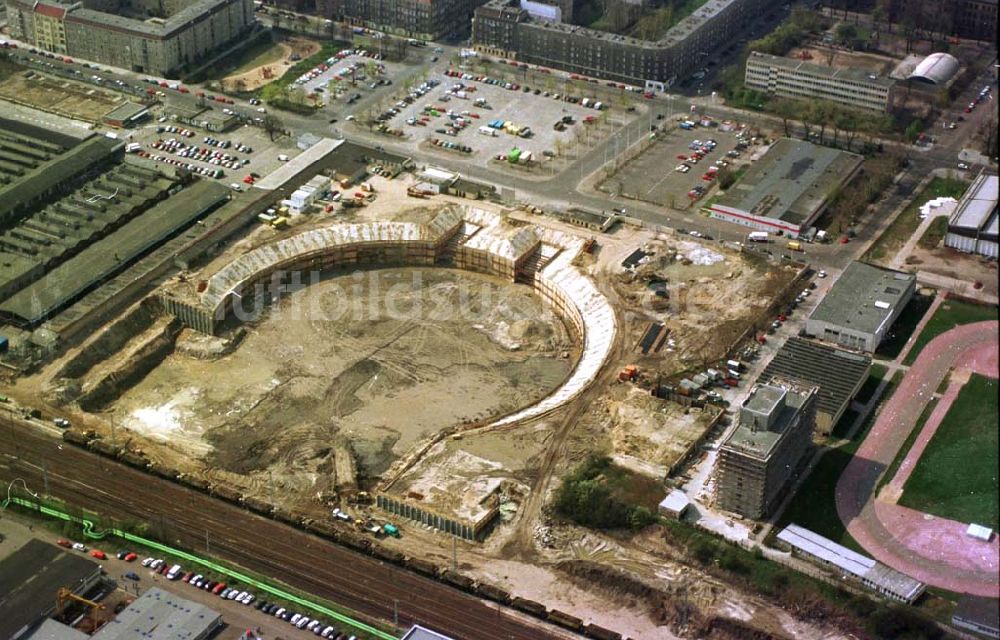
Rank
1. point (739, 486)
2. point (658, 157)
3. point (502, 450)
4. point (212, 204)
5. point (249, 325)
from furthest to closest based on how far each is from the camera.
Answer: point (658, 157) < point (212, 204) < point (249, 325) < point (502, 450) < point (739, 486)

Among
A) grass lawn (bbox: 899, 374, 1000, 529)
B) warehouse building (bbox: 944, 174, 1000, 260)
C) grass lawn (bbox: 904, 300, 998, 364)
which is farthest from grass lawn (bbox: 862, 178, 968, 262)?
grass lawn (bbox: 899, 374, 1000, 529)

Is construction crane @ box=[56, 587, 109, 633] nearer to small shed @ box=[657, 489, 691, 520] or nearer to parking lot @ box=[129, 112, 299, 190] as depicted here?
small shed @ box=[657, 489, 691, 520]

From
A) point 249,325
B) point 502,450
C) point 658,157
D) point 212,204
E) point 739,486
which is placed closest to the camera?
point 739,486

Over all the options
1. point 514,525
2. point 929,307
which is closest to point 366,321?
point 514,525

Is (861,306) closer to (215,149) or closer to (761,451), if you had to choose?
(761,451)

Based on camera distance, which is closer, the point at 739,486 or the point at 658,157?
the point at 739,486

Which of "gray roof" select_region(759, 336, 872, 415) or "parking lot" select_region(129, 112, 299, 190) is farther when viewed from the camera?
"parking lot" select_region(129, 112, 299, 190)

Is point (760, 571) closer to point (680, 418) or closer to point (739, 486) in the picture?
point (739, 486)
